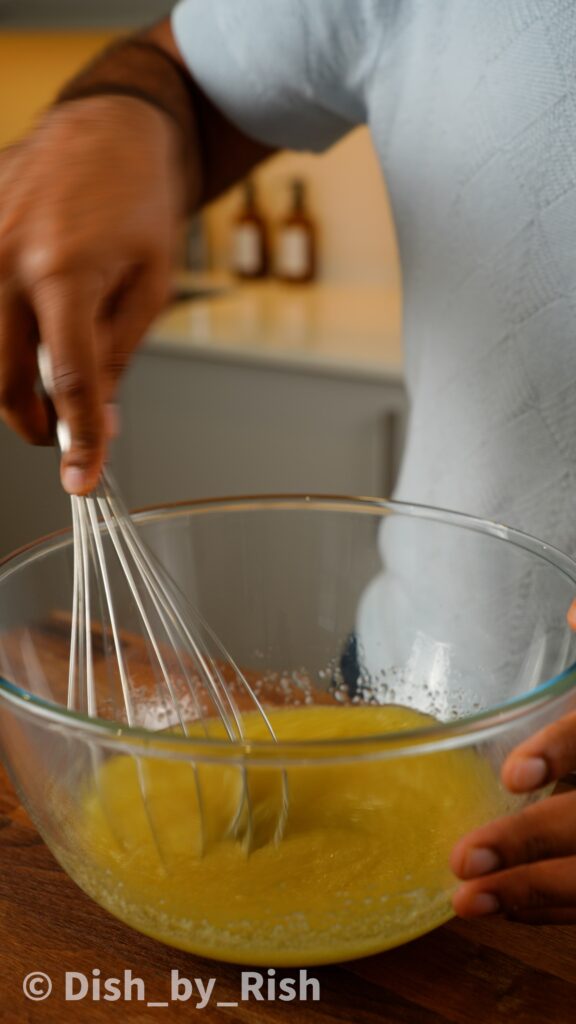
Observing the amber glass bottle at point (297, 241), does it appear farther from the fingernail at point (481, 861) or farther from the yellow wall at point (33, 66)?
the fingernail at point (481, 861)

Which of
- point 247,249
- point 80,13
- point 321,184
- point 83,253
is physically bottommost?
point 83,253

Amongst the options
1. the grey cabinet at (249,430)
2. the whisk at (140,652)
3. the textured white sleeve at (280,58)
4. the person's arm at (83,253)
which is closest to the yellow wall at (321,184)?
the grey cabinet at (249,430)

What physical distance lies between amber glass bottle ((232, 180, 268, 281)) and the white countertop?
0.11ft

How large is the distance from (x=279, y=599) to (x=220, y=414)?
105 centimetres

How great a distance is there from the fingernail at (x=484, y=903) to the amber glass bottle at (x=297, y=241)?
5.77 feet

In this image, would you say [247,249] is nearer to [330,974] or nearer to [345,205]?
[345,205]

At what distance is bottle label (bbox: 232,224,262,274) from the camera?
2.04 metres

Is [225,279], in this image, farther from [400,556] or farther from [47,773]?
[47,773]

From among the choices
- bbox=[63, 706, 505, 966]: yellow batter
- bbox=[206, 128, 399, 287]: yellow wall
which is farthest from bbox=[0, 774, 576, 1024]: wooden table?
bbox=[206, 128, 399, 287]: yellow wall

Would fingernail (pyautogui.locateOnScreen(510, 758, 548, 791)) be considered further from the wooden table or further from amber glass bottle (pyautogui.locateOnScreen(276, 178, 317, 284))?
amber glass bottle (pyautogui.locateOnScreen(276, 178, 317, 284))

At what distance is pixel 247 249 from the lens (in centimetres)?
205

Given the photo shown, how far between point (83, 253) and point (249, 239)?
1.63 m

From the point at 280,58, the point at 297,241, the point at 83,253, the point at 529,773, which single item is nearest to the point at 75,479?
the point at 83,253

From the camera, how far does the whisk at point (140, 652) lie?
40 cm
